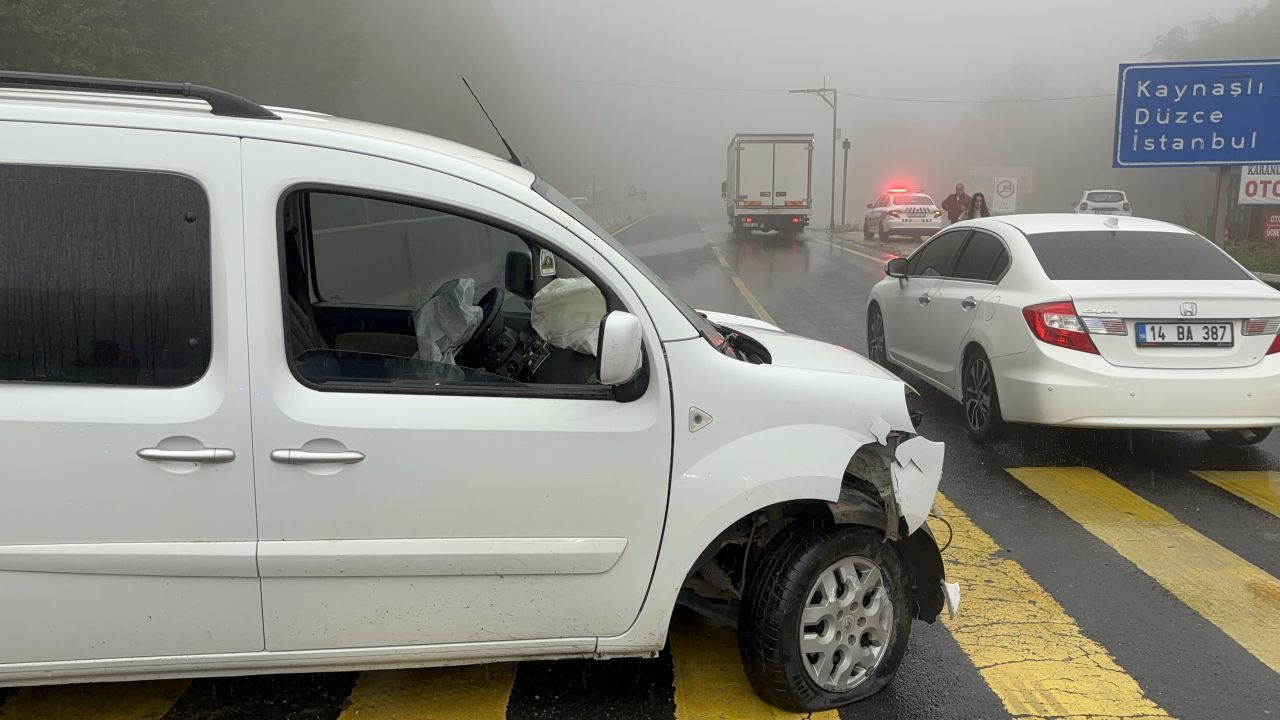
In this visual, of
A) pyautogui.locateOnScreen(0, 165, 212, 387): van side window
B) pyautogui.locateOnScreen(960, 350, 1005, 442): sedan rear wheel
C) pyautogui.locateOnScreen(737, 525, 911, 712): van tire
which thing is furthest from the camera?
pyautogui.locateOnScreen(960, 350, 1005, 442): sedan rear wheel

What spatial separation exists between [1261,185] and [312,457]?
23.9m

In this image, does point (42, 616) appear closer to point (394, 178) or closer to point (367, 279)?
point (394, 178)

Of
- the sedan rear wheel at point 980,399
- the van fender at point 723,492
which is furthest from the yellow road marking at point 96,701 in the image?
the sedan rear wheel at point 980,399

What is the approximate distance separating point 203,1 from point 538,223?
34812 mm

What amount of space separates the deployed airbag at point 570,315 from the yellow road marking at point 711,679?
1.23 meters

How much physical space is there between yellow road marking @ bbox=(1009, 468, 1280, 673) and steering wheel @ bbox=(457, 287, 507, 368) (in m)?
3.11

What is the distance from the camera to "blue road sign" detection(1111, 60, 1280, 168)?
1398 cm

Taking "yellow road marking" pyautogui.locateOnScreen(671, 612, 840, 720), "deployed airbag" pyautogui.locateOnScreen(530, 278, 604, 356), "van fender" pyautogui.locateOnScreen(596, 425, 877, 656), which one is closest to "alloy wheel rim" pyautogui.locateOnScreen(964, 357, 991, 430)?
"yellow road marking" pyautogui.locateOnScreen(671, 612, 840, 720)

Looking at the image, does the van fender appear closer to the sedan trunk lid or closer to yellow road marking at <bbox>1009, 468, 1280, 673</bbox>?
yellow road marking at <bbox>1009, 468, 1280, 673</bbox>

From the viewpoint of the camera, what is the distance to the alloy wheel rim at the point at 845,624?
10.2 ft

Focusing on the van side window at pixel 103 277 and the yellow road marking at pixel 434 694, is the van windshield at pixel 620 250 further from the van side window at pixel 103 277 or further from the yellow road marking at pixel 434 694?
the yellow road marking at pixel 434 694

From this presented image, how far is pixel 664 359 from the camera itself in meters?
2.90

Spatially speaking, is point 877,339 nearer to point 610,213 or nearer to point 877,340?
point 877,340

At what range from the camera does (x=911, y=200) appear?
34500 mm
